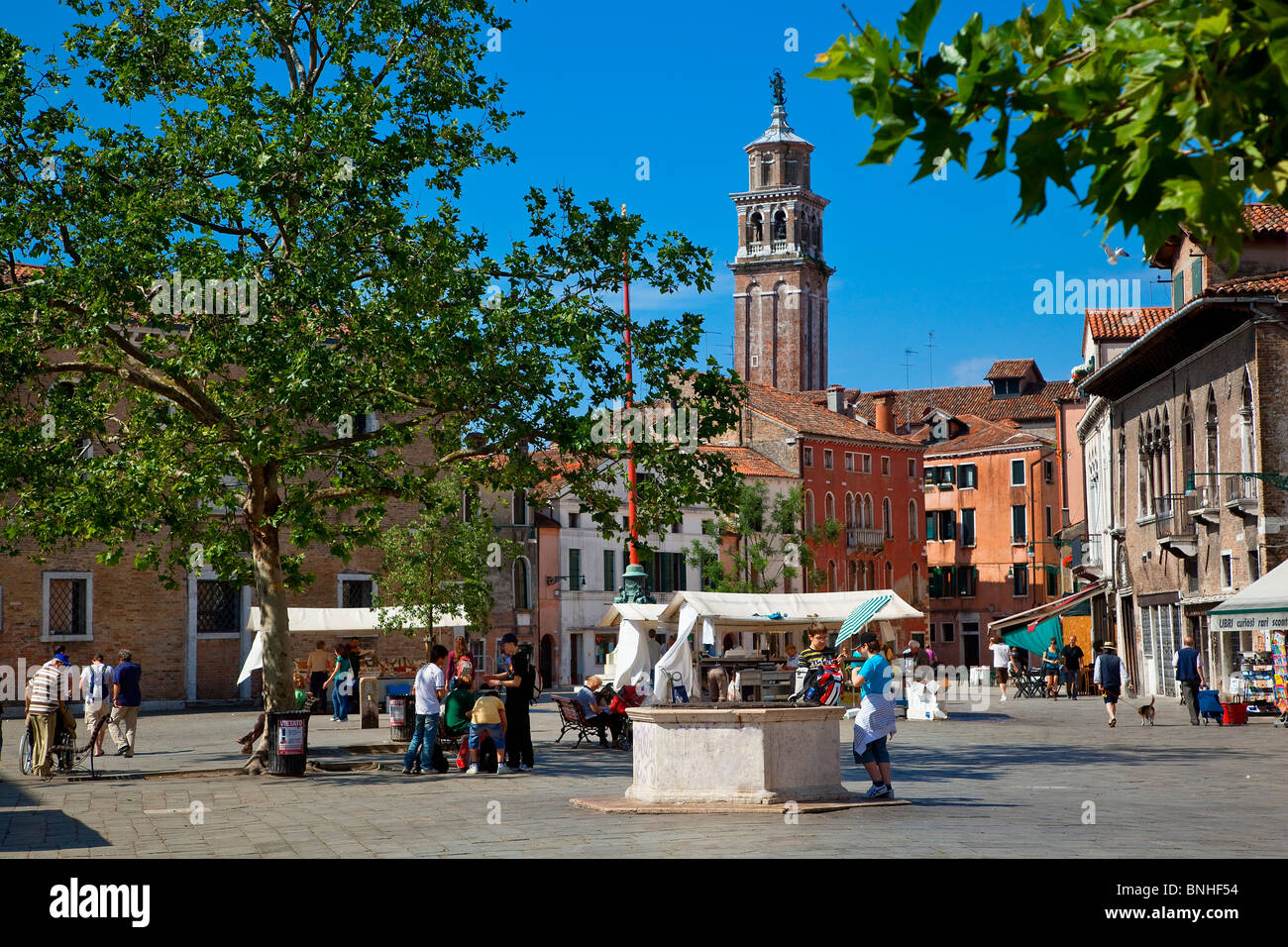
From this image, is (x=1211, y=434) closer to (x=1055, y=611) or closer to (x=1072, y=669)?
(x=1072, y=669)

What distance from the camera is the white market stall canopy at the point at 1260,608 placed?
24.8 meters

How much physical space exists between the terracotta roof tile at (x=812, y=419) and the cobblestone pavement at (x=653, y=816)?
57463mm

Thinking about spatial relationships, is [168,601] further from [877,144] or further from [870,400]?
[870,400]

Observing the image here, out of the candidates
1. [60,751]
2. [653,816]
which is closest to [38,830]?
[653,816]

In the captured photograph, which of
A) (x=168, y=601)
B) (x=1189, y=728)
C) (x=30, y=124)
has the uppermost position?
(x=30, y=124)

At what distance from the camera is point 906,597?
281ft

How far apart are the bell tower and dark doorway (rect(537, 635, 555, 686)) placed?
2432 inches

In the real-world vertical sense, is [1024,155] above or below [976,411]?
below

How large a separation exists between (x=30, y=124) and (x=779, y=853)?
47.0 feet

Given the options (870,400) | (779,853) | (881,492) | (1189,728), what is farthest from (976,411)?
(779,853)

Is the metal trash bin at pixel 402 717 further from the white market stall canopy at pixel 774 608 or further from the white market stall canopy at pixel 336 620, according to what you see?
the white market stall canopy at pixel 336 620

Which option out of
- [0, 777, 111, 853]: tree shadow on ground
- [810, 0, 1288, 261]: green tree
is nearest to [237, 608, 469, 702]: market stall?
[0, 777, 111, 853]: tree shadow on ground

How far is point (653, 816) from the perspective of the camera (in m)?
13.8

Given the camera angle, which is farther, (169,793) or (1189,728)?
(1189,728)
